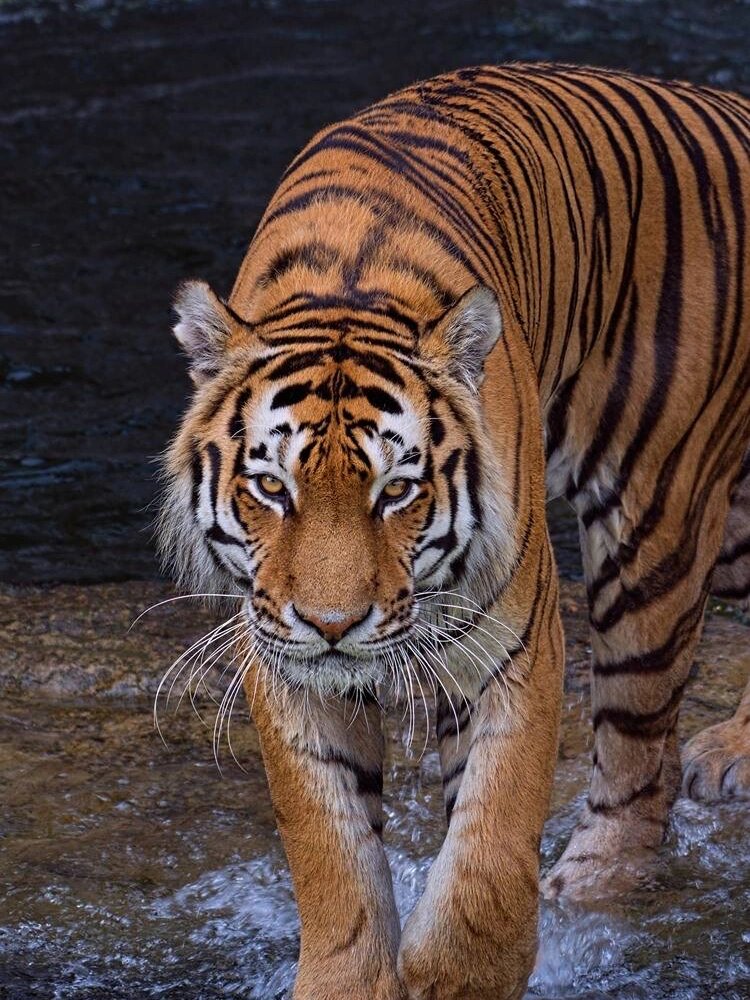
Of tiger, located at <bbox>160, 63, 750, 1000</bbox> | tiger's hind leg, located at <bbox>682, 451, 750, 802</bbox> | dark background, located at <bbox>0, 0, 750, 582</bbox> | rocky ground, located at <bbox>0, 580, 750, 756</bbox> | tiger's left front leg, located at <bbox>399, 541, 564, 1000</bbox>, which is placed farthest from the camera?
dark background, located at <bbox>0, 0, 750, 582</bbox>

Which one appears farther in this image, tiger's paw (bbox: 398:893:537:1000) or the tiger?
tiger's paw (bbox: 398:893:537:1000)

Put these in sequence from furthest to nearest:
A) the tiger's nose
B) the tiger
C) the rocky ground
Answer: the rocky ground < the tiger < the tiger's nose

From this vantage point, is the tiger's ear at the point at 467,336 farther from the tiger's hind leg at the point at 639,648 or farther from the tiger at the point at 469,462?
the tiger's hind leg at the point at 639,648

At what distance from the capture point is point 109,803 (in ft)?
→ 11.9

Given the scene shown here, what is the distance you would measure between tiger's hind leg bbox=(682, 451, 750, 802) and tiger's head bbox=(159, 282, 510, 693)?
123cm

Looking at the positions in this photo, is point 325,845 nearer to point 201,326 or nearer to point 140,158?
point 201,326

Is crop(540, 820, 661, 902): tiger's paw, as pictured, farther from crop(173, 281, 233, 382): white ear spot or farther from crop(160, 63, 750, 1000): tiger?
crop(173, 281, 233, 382): white ear spot

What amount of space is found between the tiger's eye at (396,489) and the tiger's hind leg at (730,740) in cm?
140

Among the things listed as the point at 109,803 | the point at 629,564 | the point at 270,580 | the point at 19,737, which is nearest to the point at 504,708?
→ the point at 270,580

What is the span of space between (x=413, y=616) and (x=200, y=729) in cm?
160

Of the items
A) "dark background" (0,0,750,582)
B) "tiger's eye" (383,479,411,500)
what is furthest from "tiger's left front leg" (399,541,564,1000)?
"dark background" (0,0,750,582)

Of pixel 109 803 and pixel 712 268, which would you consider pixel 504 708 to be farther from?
pixel 109 803

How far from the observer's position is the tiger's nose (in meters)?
2.29

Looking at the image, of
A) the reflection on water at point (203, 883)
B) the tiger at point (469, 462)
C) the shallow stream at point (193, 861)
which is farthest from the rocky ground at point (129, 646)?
the tiger at point (469, 462)
